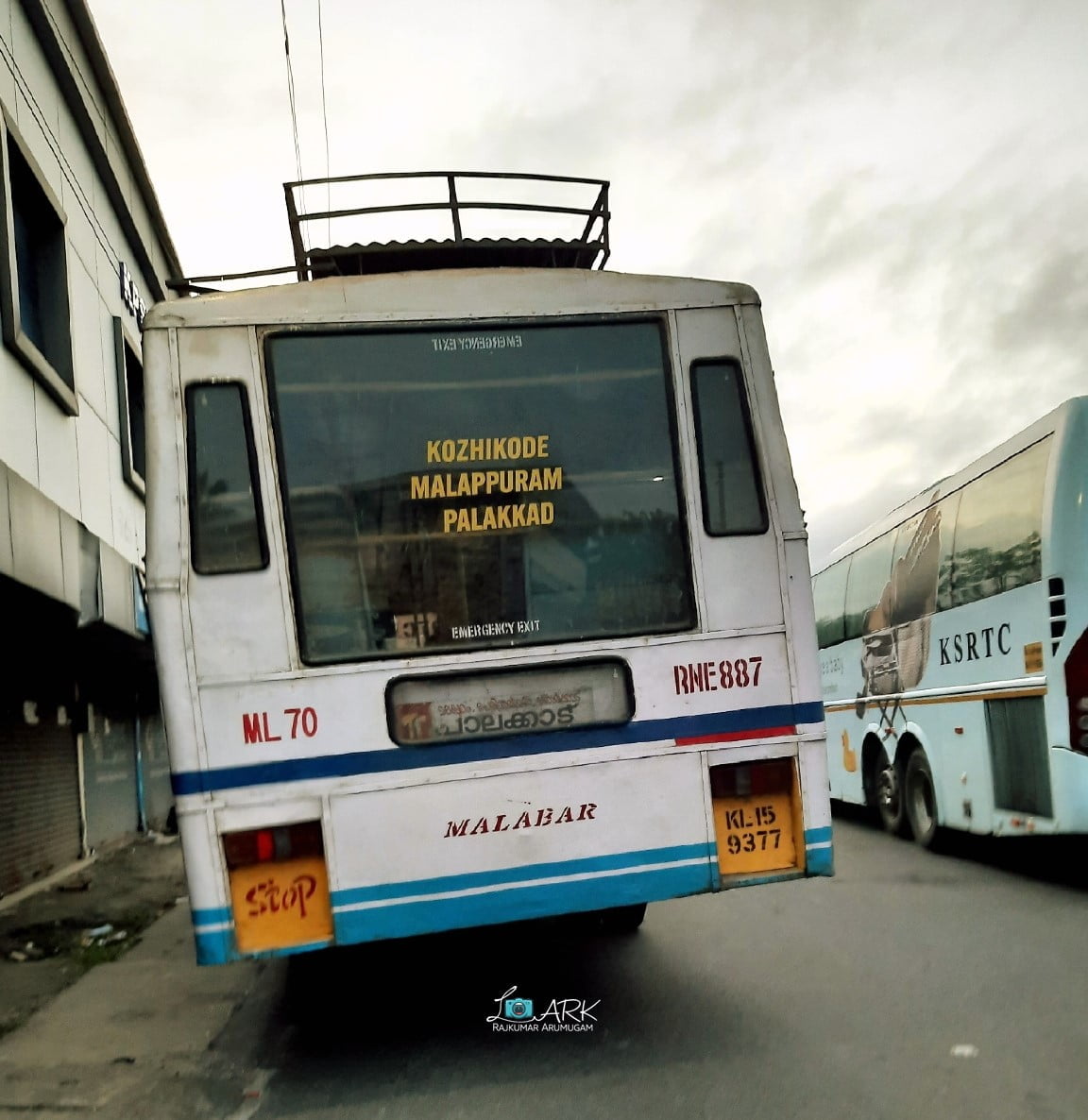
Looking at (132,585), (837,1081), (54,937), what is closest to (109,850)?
(132,585)

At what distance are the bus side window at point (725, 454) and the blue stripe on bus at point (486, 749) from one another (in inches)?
33.0

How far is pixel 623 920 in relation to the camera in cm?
822

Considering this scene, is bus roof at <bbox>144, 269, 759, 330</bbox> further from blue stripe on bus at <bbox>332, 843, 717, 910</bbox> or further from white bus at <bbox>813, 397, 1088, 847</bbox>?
white bus at <bbox>813, 397, 1088, 847</bbox>

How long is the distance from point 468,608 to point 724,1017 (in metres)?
2.34

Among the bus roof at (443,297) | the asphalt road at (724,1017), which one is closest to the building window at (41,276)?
the bus roof at (443,297)

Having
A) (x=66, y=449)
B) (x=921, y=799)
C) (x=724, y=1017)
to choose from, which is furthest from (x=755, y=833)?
(x=66, y=449)

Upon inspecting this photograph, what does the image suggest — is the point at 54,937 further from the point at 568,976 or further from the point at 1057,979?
the point at 1057,979

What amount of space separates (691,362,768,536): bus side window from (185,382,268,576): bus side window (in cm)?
199

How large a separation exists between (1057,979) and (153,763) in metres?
15.8

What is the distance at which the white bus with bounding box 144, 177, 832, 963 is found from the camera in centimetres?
524

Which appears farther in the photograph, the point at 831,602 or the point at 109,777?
the point at 109,777

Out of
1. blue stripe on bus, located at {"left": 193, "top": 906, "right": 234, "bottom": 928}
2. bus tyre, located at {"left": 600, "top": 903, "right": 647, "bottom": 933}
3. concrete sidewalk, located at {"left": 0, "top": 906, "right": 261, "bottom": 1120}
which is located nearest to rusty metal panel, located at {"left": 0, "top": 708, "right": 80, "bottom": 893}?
concrete sidewalk, located at {"left": 0, "top": 906, "right": 261, "bottom": 1120}

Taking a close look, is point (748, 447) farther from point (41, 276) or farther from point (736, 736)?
point (41, 276)

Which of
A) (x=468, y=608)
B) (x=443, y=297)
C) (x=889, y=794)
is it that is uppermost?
(x=443, y=297)
